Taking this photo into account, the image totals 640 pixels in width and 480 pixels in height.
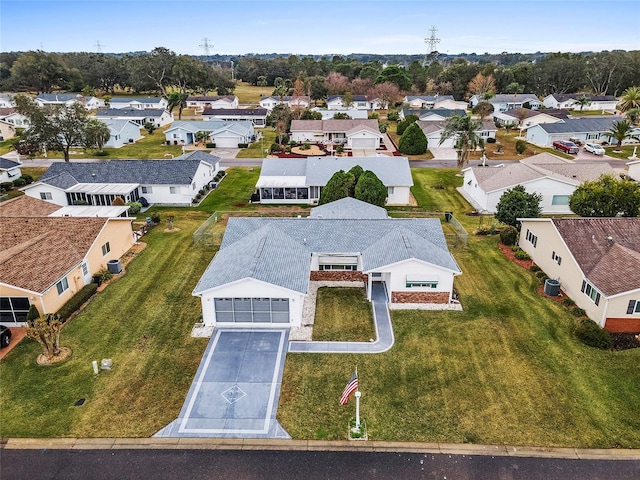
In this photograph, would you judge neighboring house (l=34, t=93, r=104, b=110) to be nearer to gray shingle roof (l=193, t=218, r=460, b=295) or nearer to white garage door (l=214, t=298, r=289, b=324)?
gray shingle roof (l=193, t=218, r=460, b=295)

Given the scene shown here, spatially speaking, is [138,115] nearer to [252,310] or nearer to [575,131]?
[575,131]

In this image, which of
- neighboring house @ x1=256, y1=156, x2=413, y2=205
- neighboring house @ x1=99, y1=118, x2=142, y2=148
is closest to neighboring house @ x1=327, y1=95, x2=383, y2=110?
neighboring house @ x1=99, y1=118, x2=142, y2=148

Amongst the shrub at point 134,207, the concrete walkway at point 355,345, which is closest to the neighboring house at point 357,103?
the shrub at point 134,207

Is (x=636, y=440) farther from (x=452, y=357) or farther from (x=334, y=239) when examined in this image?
(x=334, y=239)

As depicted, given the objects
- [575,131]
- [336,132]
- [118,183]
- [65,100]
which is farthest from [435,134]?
[65,100]

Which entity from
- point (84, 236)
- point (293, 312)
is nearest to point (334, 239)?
point (293, 312)
